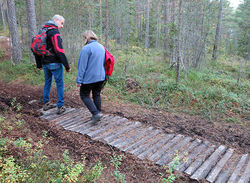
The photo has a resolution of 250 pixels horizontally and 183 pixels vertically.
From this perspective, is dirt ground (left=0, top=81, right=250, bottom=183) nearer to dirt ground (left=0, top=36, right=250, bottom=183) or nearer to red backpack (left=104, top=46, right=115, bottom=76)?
dirt ground (left=0, top=36, right=250, bottom=183)

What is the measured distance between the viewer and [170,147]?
4.09 m

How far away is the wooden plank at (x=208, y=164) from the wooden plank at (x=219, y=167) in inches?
2.8

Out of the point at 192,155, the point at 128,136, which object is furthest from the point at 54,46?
the point at 192,155

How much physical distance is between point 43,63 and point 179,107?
16.0 feet

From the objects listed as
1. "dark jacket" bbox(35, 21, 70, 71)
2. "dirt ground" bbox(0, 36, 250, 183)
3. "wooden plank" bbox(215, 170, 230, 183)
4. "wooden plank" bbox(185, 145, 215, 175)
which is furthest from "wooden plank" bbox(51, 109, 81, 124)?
"wooden plank" bbox(215, 170, 230, 183)

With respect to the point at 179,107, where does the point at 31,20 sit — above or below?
above

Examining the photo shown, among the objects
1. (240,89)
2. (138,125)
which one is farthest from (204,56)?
(138,125)

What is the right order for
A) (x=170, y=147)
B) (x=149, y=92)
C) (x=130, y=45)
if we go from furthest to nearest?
(x=130, y=45)
(x=149, y=92)
(x=170, y=147)

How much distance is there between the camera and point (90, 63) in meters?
4.36

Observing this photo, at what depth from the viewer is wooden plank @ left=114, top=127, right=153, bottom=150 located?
156 inches

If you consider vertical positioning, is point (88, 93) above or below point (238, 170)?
above

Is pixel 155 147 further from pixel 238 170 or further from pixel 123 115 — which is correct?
pixel 123 115

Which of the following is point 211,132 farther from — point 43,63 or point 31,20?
point 31,20

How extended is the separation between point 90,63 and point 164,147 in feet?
7.94
